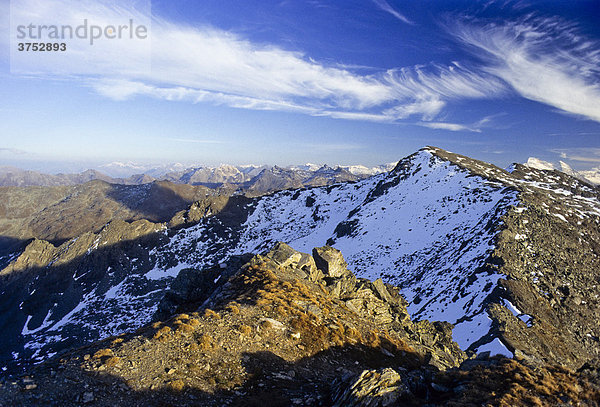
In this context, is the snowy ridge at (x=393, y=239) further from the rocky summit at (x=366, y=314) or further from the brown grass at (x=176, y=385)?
the brown grass at (x=176, y=385)

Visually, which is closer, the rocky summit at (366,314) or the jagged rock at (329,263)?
the rocky summit at (366,314)

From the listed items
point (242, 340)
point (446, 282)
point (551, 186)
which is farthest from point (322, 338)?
point (551, 186)

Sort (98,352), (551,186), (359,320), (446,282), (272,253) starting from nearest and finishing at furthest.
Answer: (98,352), (359,320), (272,253), (446,282), (551,186)

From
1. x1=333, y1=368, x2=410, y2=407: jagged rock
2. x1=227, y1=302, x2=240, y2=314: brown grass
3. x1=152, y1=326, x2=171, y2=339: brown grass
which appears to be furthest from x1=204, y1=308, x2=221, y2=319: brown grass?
x1=333, y1=368, x2=410, y2=407: jagged rock

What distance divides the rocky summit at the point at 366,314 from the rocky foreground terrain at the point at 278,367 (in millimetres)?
82

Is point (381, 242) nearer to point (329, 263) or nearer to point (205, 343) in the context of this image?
point (329, 263)

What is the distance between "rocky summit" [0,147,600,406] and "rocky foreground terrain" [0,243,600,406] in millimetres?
82

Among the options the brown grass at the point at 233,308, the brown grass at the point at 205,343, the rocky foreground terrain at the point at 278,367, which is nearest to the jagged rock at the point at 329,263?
the rocky foreground terrain at the point at 278,367

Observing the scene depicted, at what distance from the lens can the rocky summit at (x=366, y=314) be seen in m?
11.6

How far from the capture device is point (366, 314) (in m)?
26.1

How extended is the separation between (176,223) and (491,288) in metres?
158

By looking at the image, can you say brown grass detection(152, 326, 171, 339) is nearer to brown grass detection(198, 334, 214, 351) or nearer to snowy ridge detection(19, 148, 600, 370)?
brown grass detection(198, 334, 214, 351)

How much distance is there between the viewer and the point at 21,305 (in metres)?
118

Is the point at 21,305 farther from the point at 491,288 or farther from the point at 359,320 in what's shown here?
the point at 491,288
